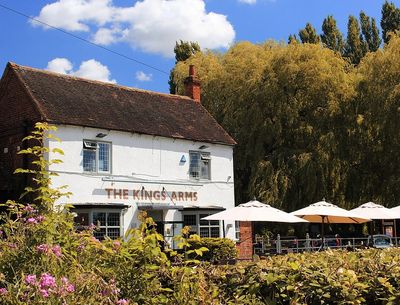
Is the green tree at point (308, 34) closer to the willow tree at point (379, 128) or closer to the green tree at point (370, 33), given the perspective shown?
→ the green tree at point (370, 33)

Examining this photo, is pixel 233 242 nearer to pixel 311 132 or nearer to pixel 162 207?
pixel 162 207

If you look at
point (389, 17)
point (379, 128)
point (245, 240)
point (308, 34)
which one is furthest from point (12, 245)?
point (389, 17)

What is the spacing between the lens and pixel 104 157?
939 inches

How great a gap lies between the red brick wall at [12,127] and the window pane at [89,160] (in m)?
2.46

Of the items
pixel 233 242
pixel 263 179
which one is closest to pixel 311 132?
pixel 263 179

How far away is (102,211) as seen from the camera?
2312 cm

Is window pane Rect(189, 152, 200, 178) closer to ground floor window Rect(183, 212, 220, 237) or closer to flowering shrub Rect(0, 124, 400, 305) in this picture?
ground floor window Rect(183, 212, 220, 237)

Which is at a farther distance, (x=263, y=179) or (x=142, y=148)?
(x=263, y=179)

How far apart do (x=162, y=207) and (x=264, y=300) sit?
21.0 m

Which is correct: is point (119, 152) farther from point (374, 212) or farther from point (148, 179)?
point (374, 212)

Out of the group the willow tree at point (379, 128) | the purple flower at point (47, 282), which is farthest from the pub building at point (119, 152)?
the purple flower at point (47, 282)

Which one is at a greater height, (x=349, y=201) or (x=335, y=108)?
(x=335, y=108)

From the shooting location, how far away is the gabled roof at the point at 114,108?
23.4 m

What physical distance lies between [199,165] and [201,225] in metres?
2.95
